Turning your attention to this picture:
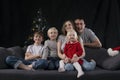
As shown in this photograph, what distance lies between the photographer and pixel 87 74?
148 inches

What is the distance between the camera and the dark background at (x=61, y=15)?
5.86 meters

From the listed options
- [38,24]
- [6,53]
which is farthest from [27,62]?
[38,24]

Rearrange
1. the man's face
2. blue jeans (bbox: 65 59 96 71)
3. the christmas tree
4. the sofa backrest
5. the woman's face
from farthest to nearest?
the christmas tree, the man's face, the woman's face, the sofa backrest, blue jeans (bbox: 65 59 96 71)

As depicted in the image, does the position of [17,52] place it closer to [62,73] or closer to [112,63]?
[62,73]

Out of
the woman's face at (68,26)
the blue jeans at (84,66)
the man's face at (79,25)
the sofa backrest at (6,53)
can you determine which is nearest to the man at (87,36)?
the man's face at (79,25)

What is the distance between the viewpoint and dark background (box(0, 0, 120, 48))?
5.86m

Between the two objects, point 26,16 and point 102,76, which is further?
point 26,16

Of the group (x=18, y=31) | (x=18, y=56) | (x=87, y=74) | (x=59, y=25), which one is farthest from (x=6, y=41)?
(x=87, y=74)

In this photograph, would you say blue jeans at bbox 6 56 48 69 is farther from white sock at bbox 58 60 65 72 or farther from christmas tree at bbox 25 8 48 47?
christmas tree at bbox 25 8 48 47

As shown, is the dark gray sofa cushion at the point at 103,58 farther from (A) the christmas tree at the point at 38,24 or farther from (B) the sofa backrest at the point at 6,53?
(A) the christmas tree at the point at 38,24

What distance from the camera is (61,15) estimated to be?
5.93 metres

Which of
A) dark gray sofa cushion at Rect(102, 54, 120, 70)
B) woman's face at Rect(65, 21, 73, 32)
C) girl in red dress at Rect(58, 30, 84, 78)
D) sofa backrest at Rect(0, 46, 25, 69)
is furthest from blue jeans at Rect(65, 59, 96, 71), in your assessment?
sofa backrest at Rect(0, 46, 25, 69)

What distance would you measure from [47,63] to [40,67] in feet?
0.33

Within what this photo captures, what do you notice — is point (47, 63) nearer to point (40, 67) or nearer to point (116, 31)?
point (40, 67)
